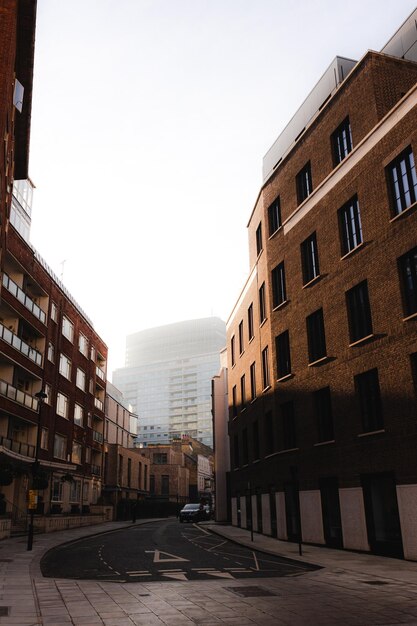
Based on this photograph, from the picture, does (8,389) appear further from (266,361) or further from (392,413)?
(392,413)

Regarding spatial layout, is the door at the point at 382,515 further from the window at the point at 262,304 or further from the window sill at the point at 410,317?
the window at the point at 262,304

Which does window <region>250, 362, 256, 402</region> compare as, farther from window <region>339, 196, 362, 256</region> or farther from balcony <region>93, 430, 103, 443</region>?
balcony <region>93, 430, 103, 443</region>

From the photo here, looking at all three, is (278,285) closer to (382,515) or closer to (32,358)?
(382,515)

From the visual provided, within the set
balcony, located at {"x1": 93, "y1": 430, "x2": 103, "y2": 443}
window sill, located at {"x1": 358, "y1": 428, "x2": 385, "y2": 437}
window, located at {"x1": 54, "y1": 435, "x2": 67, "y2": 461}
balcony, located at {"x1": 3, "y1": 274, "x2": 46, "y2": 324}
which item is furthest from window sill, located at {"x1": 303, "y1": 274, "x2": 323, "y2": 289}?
balcony, located at {"x1": 93, "y1": 430, "x2": 103, "y2": 443}

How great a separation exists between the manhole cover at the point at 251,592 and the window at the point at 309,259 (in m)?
15.8

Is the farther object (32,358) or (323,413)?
(32,358)

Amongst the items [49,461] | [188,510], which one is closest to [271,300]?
[49,461]

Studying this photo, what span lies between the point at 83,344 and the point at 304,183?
99.8 feet

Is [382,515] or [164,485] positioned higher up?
[164,485]

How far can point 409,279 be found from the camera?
1864 cm

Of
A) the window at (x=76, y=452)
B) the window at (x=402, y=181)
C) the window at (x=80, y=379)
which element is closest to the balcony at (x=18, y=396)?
the window at (x=76, y=452)

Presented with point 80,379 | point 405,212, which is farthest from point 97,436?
point 405,212

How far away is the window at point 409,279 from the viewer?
1831 centimetres

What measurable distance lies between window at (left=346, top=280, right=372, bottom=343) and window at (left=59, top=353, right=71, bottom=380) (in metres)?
27.9
